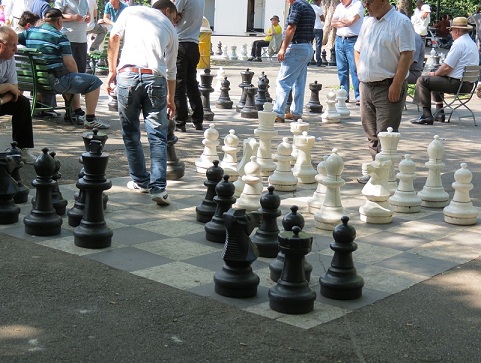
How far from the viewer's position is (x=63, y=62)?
10.7m

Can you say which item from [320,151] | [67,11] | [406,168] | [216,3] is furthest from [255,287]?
[216,3]

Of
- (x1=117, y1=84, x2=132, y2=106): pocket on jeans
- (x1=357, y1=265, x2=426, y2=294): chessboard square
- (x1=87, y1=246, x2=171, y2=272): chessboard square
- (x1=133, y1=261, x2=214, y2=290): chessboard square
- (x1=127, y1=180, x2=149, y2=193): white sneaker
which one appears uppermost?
(x1=117, y1=84, x2=132, y2=106): pocket on jeans

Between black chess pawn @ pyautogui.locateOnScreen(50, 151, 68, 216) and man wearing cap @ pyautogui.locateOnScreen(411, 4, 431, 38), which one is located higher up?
man wearing cap @ pyautogui.locateOnScreen(411, 4, 431, 38)

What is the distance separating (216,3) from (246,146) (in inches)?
1419

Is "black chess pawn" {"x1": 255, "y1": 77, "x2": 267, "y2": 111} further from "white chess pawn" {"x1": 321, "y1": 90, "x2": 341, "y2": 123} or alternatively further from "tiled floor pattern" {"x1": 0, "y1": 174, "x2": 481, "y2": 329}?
"tiled floor pattern" {"x1": 0, "y1": 174, "x2": 481, "y2": 329}

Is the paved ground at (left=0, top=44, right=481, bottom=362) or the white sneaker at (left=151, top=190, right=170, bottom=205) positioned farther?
the white sneaker at (left=151, top=190, right=170, bottom=205)

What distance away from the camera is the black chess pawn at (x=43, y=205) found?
19.4 feet

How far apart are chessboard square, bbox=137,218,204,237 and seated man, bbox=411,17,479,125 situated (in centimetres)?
680

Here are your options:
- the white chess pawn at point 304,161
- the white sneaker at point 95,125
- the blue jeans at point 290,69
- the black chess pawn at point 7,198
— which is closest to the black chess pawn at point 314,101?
the blue jeans at point 290,69

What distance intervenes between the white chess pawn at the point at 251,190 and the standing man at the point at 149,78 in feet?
2.28

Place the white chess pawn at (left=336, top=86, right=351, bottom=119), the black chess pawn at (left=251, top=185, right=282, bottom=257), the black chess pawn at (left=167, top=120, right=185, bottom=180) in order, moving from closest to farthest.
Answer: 1. the black chess pawn at (left=251, top=185, right=282, bottom=257)
2. the black chess pawn at (left=167, top=120, right=185, bottom=180)
3. the white chess pawn at (left=336, top=86, right=351, bottom=119)

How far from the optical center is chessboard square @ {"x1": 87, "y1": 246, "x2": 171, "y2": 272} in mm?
5375

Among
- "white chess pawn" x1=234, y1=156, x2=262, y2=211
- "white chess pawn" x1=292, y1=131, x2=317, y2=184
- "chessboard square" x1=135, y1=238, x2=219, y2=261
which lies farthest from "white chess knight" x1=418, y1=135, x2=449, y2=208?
"chessboard square" x1=135, y1=238, x2=219, y2=261

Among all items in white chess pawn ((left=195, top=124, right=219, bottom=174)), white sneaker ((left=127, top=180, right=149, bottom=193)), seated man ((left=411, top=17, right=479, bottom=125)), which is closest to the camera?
white sneaker ((left=127, top=180, right=149, bottom=193))
